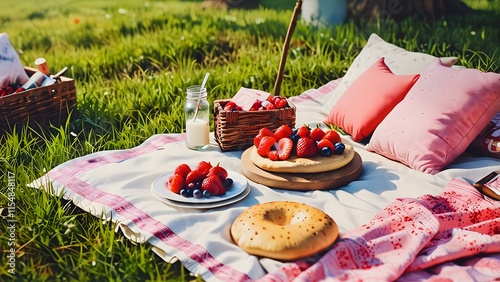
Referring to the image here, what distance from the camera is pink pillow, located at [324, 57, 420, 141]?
376cm

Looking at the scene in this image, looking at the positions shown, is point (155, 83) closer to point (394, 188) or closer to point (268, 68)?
point (268, 68)

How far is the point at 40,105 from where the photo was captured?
4.10 metres

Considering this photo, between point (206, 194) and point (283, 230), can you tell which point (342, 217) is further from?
point (206, 194)

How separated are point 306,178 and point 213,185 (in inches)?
18.4

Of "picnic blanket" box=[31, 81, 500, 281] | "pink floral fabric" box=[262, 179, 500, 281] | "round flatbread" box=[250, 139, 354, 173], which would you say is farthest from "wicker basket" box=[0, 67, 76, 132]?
"pink floral fabric" box=[262, 179, 500, 281]

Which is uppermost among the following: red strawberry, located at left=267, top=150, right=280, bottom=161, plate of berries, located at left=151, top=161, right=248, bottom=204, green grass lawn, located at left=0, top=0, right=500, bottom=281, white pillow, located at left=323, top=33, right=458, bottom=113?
white pillow, located at left=323, top=33, right=458, bottom=113

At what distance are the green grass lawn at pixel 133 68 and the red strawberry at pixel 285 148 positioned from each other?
0.84m

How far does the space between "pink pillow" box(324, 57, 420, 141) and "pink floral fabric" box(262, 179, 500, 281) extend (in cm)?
91

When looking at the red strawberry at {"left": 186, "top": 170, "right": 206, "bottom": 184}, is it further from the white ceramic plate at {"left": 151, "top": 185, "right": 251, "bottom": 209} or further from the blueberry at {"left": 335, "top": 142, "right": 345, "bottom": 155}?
the blueberry at {"left": 335, "top": 142, "right": 345, "bottom": 155}

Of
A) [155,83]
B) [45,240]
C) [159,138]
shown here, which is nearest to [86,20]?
[155,83]

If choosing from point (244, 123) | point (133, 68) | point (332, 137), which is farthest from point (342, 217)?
point (133, 68)

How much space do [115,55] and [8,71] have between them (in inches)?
65.2

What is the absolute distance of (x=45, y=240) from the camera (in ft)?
9.31

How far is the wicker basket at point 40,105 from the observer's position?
3908mm
